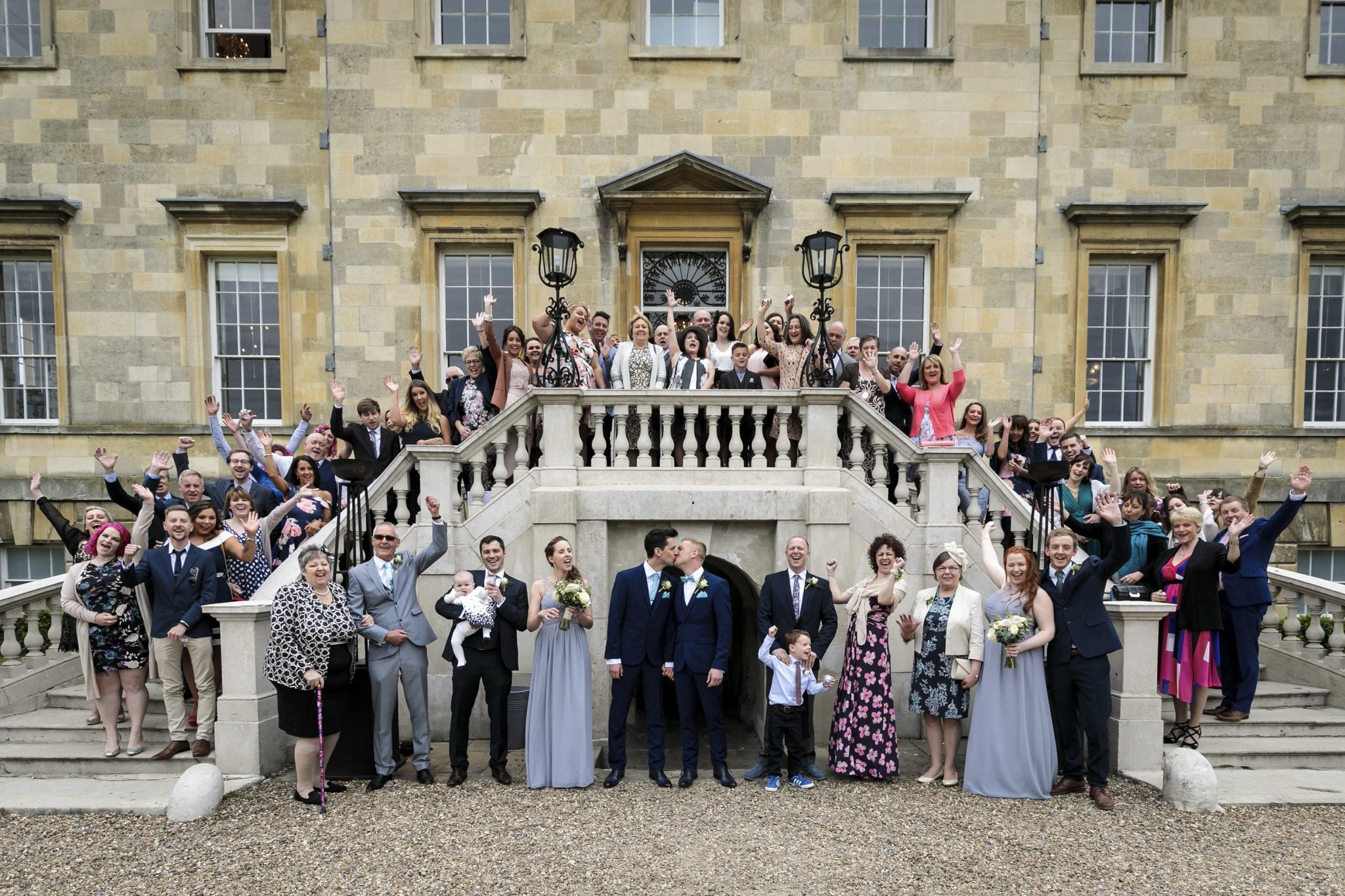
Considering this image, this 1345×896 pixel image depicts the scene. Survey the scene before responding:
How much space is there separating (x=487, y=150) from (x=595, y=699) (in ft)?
26.1

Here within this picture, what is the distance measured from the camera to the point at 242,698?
21.3ft

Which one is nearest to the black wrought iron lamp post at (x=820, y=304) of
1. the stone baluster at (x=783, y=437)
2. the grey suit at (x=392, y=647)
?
the stone baluster at (x=783, y=437)

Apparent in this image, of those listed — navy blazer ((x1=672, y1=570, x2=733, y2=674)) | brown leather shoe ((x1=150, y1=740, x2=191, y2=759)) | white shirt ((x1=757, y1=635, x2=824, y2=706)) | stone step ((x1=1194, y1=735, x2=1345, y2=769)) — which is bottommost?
stone step ((x1=1194, y1=735, x2=1345, y2=769))

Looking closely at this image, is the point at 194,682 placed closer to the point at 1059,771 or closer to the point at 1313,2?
the point at 1059,771

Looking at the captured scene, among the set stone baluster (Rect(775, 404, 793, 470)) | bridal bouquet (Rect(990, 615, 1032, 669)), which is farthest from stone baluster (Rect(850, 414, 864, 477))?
bridal bouquet (Rect(990, 615, 1032, 669))

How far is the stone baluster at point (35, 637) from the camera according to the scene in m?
8.34

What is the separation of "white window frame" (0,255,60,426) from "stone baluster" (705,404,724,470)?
1016 cm

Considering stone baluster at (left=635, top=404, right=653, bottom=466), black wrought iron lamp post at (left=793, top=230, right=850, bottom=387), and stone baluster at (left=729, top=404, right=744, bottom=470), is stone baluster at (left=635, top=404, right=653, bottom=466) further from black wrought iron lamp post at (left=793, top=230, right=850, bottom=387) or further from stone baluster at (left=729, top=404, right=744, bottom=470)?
black wrought iron lamp post at (left=793, top=230, right=850, bottom=387)

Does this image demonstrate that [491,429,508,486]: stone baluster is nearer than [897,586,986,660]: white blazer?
No

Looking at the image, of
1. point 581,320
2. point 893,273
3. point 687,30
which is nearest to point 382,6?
point 687,30

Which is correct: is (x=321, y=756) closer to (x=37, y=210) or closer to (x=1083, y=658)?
(x=1083, y=658)

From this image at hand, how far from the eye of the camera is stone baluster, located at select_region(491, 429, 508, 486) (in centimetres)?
762

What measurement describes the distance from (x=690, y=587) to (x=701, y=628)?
1.12 feet

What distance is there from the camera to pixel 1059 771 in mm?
6531
